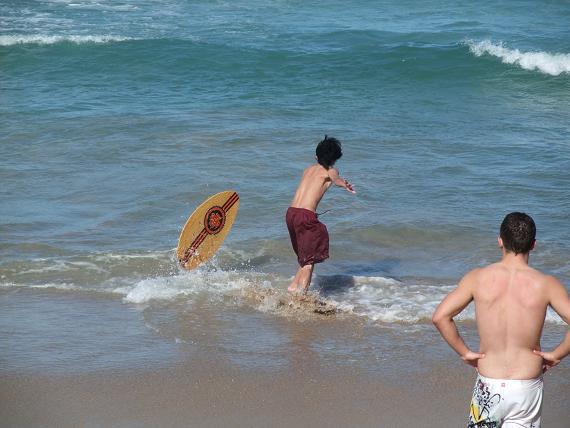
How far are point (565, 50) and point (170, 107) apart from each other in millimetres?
9516

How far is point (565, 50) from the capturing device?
20547 mm

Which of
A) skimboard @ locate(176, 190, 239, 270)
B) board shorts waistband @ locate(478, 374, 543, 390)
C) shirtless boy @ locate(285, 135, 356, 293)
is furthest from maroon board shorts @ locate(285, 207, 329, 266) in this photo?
board shorts waistband @ locate(478, 374, 543, 390)

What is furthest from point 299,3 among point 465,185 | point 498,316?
point 498,316

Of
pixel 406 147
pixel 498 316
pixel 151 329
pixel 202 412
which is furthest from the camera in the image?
pixel 406 147

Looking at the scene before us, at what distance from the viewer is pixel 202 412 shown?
211 inches

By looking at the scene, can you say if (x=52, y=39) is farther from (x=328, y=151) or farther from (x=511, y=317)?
(x=511, y=317)

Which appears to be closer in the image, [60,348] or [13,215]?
[60,348]

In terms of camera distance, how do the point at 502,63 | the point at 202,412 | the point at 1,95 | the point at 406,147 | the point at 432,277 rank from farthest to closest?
1. the point at 502,63
2. the point at 1,95
3. the point at 406,147
4. the point at 432,277
5. the point at 202,412

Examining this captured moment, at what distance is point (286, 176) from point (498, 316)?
7.84 meters

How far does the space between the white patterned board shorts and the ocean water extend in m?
2.44

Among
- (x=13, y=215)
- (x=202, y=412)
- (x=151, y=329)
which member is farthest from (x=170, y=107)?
(x=202, y=412)

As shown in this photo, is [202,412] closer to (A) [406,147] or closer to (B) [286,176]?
(B) [286,176]

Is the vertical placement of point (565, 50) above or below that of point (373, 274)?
above

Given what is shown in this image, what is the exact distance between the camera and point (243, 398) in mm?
5602
